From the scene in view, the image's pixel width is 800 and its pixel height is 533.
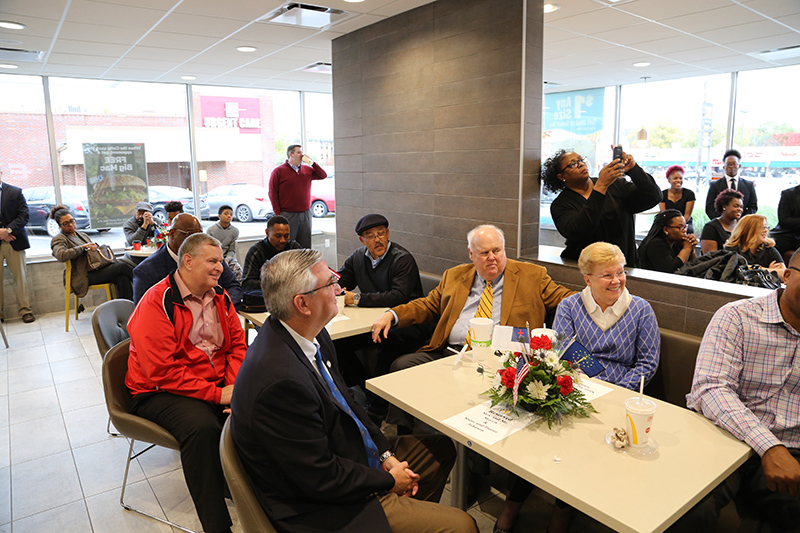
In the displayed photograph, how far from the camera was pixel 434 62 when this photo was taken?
4.47m

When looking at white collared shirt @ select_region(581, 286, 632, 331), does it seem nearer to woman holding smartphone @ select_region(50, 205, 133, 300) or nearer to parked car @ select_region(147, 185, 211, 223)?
woman holding smartphone @ select_region(50, 205, 133, 300)

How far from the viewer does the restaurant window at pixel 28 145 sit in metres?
6.78

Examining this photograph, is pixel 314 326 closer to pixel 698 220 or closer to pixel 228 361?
pixel 228 361

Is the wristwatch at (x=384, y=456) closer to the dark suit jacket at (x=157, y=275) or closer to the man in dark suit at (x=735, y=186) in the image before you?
the dark suit jacket at (x=157, y=275)

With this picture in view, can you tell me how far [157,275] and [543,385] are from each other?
2.68 meters

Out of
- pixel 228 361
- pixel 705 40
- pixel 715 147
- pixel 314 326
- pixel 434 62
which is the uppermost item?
pixel 705 40

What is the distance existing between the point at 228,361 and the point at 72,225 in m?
4.32

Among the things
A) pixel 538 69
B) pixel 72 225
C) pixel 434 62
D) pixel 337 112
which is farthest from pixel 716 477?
pixel 72 225

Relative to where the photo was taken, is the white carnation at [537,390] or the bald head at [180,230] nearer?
the white carnation at [537,390]

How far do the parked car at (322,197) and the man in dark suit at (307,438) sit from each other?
7828 millimetres

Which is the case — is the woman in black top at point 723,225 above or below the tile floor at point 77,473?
above

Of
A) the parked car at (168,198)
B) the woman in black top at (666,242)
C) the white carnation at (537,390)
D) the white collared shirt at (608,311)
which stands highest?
the parked car at (168,198)

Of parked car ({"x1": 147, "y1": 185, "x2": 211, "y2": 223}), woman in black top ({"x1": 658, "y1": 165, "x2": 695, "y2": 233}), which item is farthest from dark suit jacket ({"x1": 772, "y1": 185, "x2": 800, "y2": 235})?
parked car ({"x1": 147, "y1": 185, "x2": 211, "y2": 223})

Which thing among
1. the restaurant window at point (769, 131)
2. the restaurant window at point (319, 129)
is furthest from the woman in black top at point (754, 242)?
the restaurant window at point (319, 129)
